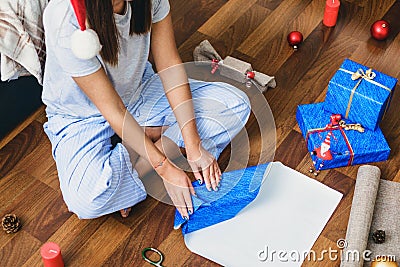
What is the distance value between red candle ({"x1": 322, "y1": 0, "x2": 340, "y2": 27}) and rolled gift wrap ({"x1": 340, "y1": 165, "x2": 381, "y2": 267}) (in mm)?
640

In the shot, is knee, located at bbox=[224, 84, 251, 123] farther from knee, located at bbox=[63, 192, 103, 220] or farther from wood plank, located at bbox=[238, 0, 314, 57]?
knee, located at bbox=[63, 192, 103, 220]

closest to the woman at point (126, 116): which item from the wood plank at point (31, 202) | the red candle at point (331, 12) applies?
the wood plank at point (31, 202)

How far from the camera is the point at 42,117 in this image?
6.15ft

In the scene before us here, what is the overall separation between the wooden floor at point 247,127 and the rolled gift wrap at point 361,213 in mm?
58

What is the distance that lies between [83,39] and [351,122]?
825mm

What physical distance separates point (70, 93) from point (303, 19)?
950 mm

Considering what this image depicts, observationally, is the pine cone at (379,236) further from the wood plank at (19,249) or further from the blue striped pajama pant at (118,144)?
the wood plank at (19,249)

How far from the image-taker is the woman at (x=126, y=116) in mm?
1468

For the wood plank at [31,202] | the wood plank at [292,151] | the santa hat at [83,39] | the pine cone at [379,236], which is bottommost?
the pine cone at [379,236]

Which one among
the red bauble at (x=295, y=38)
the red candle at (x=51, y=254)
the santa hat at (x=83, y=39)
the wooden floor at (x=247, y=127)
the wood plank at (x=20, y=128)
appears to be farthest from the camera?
the red bauble at (x=295, y=38)

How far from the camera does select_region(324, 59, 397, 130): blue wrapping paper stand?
168 cm

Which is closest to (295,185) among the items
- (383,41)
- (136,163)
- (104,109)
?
(136,163)

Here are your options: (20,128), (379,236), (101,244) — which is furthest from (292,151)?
(20,128)

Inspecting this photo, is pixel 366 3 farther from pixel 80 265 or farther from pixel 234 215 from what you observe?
pixel 80 265
